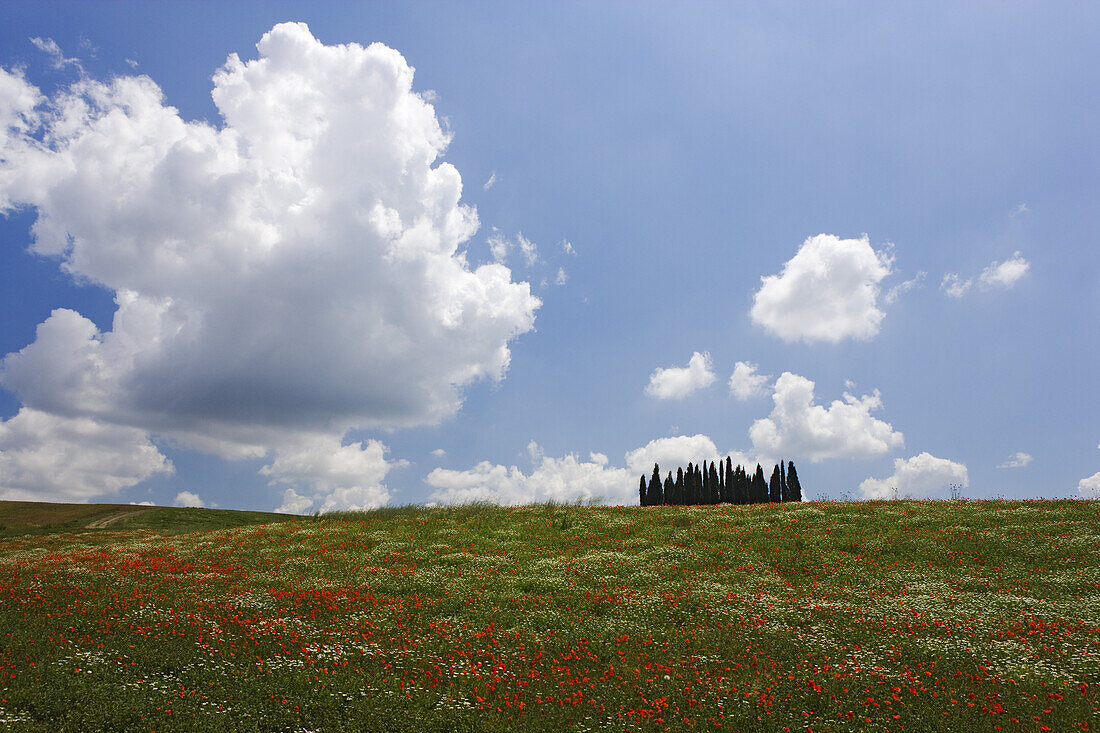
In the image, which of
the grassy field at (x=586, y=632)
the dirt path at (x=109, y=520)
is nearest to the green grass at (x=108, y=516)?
the dirt path at (x=109, y=520)

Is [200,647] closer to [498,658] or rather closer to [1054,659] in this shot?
[498,658]

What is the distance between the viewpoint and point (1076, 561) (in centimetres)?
2284

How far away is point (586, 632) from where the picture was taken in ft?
57.9

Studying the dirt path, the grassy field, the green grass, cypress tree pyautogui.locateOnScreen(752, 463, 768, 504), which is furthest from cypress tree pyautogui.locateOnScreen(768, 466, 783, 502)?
the dirt path

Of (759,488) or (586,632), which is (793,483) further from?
(586,632)

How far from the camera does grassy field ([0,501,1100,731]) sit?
39.8ft

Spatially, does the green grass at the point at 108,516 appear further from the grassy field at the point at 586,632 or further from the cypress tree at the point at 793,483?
the cypress tree at the point at 793,483

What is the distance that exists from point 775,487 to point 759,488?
1963mm

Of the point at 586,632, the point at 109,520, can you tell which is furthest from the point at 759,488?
the point at 109,520

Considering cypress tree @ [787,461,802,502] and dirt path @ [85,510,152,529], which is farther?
cypress tree @ [787,461,802,502]

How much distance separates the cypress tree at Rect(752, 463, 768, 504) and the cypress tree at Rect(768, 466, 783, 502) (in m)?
0.60

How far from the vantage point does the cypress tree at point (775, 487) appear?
63969 mm

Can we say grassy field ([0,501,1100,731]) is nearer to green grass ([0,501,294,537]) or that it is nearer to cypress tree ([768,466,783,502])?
green grass ([0,501,294,537])

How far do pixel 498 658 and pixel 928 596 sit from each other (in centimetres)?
1585
